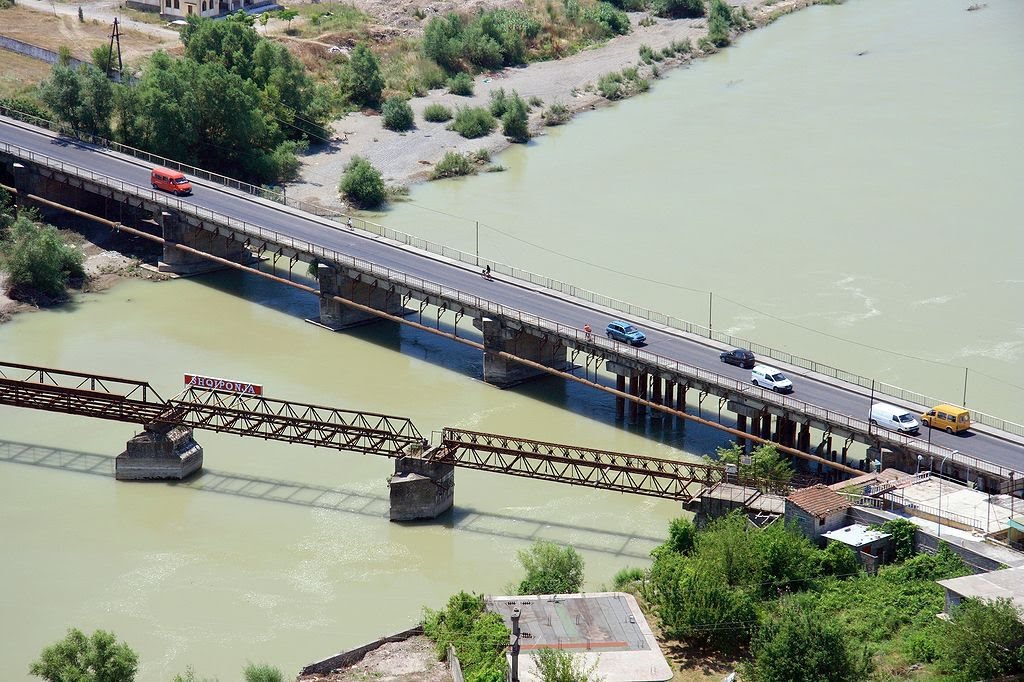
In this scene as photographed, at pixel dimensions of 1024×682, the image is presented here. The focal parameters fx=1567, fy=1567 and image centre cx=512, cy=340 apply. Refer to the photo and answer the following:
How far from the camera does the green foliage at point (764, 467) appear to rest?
61875mm

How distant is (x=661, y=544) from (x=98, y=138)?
6019 cm

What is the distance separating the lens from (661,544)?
6144cm

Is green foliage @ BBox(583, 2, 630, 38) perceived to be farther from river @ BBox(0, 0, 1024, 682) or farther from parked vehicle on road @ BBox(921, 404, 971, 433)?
parked vehicle on road @ BBox(921, 404, 971, 433)

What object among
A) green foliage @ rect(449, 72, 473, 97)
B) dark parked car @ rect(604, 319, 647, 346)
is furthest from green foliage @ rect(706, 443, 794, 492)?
green foliage @ rect(449, 72, 473, 97)

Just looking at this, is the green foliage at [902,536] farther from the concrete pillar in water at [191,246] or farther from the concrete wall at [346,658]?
the concrete pillar in water at [191,246]

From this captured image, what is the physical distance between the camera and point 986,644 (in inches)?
1789

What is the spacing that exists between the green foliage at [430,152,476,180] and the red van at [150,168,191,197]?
22.9m

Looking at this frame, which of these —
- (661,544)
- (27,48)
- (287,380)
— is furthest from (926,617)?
(27,48)

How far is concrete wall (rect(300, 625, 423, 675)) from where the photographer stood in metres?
51.3

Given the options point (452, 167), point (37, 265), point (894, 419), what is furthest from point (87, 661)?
point (452, 167)

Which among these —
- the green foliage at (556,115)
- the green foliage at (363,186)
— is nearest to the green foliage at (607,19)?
the green foliage at (556,115)

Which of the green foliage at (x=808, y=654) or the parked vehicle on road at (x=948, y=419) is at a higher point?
the parked vehicle on road at (x=948, y=419)

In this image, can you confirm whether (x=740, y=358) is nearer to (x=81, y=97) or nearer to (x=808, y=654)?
(x=808, y=654)

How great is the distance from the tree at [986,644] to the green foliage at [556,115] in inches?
3472
